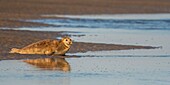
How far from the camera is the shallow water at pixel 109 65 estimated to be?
49.3 feet

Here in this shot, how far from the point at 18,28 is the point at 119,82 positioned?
12.4 metres

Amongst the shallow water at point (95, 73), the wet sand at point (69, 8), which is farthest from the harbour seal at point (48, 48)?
the wet sand at point (69, 8)

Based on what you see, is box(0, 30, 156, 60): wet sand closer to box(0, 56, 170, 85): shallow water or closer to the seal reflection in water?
the seal reflection in water

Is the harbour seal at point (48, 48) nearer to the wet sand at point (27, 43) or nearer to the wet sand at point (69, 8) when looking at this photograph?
the wet sand at point (27, 43)

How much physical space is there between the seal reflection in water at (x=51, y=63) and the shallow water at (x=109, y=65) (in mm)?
169

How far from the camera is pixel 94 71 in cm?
1642

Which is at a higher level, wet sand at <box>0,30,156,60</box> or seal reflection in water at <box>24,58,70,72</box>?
wet sand at <box>0,30,156,60</box>

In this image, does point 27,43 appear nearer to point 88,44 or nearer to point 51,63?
point 88,44

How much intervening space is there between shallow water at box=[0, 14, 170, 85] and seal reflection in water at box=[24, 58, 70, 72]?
0.17 m

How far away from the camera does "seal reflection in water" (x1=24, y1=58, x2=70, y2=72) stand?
55.2 feet

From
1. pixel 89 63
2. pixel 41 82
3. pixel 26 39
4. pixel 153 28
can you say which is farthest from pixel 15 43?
pixel 153 28

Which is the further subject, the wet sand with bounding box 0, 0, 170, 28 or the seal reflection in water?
the wet sand with bounding box 0, 0, 170, 28

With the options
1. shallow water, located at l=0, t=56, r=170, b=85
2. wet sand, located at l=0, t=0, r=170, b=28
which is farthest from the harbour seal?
wet sand, located at l=0, t=0, r=170, b=28

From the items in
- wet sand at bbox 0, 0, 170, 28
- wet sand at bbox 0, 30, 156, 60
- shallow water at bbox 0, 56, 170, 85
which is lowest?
shallow water at bbox 0, 56, 170, 85
